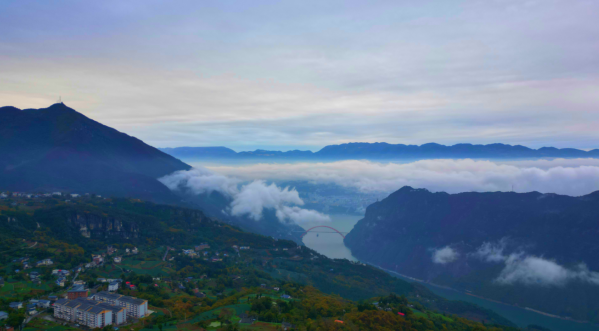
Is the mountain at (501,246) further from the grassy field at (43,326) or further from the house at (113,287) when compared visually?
the grassy field at (43,326)

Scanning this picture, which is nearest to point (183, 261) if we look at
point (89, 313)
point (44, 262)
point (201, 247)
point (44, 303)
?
point (201, 247)

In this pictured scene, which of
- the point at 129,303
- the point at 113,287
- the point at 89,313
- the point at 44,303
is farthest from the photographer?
the point at 113,287

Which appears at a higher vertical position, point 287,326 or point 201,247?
point 287,326

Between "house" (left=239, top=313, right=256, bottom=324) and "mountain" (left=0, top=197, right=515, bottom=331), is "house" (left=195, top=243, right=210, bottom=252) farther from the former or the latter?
"house" (left=239, top=313, right=256, bottom=324)

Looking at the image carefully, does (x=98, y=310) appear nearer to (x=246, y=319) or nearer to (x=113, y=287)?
(x=113, y=287)

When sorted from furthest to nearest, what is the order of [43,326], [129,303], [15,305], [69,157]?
[69,157]
[129,303]
[15,305]
[43,326]

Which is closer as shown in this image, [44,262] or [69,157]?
[44,262]

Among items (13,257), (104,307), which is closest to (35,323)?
(104,307)

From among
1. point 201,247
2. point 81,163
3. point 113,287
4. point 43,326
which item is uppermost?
point 81,163
